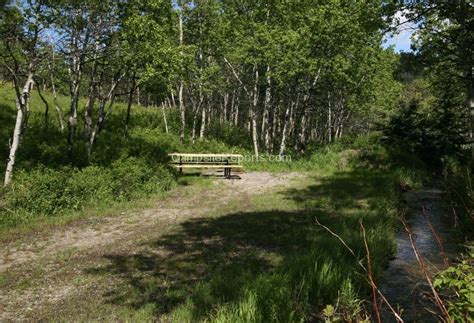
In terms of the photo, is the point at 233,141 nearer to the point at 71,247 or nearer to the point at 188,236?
the point at 188,236

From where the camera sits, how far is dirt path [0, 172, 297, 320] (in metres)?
6.63

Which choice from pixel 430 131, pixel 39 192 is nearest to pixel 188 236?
pixel 39 192

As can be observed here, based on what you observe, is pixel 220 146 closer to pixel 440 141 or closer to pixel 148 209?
pixel 440 141

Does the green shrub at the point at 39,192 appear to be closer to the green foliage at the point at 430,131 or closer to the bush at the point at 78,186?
the bush at the point at 78,186

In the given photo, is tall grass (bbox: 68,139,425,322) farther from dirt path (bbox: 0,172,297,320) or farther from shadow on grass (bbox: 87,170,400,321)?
dirt path (bbox: 0,172,297,320)

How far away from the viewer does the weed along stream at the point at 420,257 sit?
231 inches

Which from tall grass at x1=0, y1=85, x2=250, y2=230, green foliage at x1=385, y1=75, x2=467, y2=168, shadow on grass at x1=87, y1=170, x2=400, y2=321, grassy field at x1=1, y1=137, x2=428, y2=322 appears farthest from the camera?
green foliage at x1=385, y1=75, x2=467, y2=168

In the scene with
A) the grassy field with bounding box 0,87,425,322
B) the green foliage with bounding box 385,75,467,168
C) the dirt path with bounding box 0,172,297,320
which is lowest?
the dirt path with bounding box 0,172,297,320

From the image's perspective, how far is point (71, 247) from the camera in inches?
Result: 366

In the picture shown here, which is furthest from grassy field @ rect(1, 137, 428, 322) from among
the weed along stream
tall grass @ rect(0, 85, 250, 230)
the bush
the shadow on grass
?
tall grass @ rect(0, 85, 250, 230)

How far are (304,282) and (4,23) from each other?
12746 millimetres

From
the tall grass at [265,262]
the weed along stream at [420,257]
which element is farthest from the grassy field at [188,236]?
the weed along stream at [420,257]

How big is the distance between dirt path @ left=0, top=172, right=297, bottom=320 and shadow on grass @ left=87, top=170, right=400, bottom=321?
0.61 m

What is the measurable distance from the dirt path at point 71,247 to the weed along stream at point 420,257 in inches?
203
